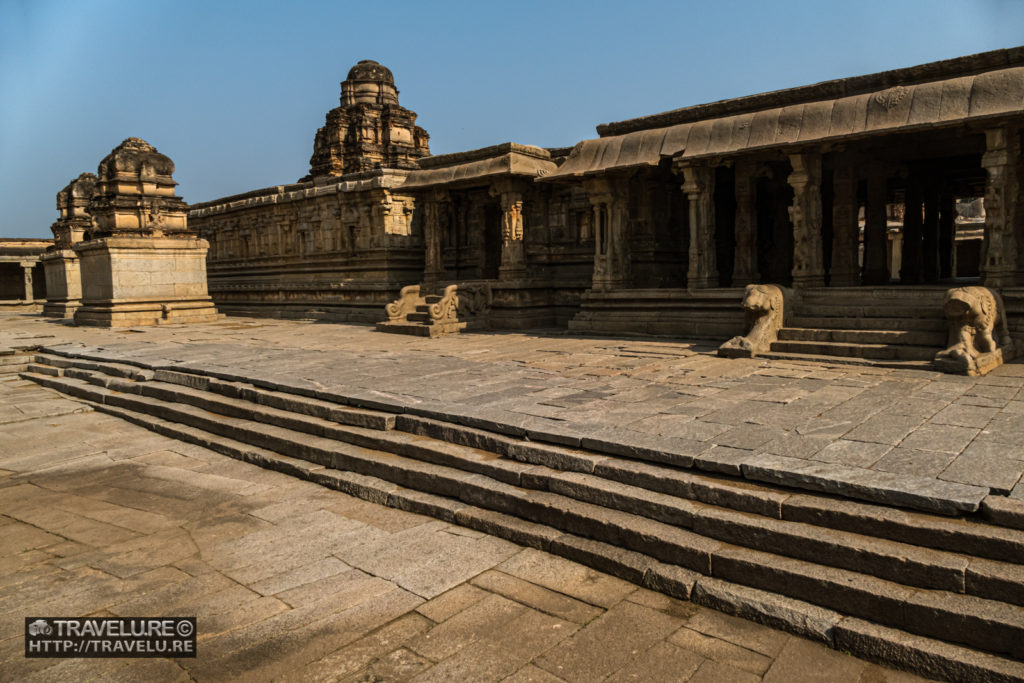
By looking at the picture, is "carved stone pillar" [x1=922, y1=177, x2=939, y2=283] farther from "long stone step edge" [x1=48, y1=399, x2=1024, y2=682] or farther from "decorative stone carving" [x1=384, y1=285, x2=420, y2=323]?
"long stone step edge" [x1=48, y1=399, x2=1024, y2=682]

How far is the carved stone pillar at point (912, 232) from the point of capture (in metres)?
14.9

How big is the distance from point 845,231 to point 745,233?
1.78 m

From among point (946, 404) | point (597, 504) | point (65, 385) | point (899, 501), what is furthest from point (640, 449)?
point (65, 385)

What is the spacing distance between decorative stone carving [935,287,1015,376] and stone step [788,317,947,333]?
1.75ft

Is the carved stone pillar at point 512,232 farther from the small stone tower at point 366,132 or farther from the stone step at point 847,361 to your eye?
the small stone tower at point 366,132

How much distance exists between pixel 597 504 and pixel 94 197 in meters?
20.7

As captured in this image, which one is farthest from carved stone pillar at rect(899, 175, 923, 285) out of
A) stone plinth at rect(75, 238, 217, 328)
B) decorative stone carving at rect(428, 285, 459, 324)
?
stone plinth at rect(75, 238, 217, 328)

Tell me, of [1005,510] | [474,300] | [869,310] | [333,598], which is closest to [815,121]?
[869,310]

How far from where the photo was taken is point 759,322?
9820mm

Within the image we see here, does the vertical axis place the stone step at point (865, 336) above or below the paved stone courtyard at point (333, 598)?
above

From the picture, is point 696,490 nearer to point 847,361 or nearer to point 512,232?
point 847,361

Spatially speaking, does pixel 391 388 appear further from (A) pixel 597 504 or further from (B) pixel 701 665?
(B) pixel 701 665

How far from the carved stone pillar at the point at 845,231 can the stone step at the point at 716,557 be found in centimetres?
1025

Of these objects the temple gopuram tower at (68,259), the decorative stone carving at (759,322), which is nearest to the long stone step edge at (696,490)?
the decorative stone carving at (759,322)
